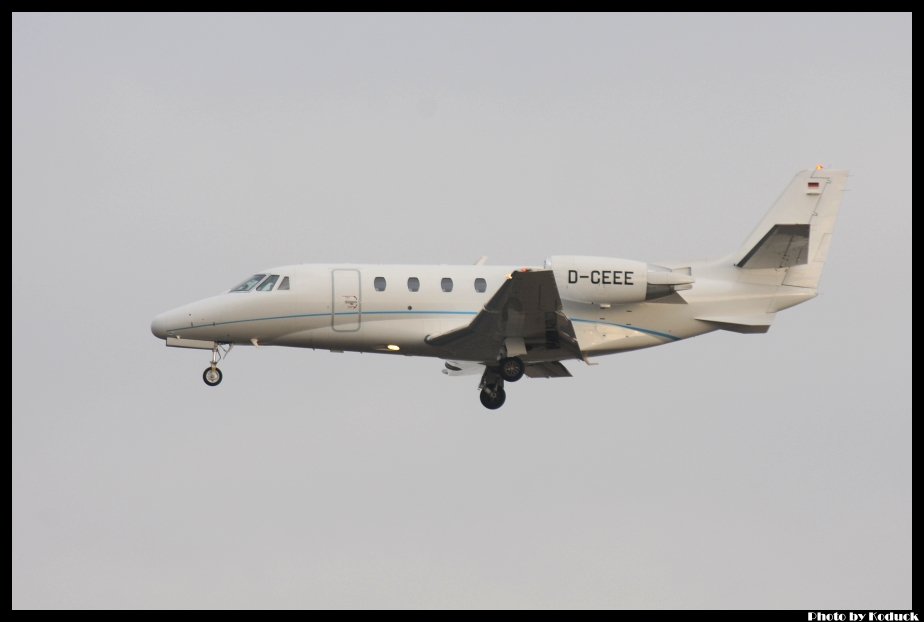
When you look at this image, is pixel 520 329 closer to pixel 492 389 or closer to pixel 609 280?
pixel 609 280

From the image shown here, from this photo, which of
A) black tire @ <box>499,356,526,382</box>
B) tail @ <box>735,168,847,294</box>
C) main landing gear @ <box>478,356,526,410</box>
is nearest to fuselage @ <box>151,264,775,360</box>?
black tire @ <box>499,356,526,382</box>

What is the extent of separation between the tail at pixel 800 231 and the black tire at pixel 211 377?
38.6 ft

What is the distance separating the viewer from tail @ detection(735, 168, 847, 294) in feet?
103

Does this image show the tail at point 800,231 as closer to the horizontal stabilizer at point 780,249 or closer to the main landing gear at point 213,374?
the horizontal stabilizer at point 780,249

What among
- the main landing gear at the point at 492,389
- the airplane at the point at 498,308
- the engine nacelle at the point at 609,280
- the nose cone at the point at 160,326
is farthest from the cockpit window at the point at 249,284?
the engine nacelle at the point at 609,280

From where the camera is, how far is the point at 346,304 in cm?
3039

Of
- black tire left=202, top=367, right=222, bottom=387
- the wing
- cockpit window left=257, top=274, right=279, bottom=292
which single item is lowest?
black tire left=202, top=367, right=222, bottom=387

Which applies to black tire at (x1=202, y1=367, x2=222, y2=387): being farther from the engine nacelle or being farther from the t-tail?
the t-tail

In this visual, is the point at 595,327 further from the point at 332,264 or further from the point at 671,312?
the point at 332,264

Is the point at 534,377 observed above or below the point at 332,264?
below

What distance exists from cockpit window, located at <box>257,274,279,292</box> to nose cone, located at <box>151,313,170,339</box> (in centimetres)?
224

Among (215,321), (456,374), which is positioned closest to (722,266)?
(456,374)

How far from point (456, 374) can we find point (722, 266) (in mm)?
6447

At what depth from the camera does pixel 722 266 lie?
3197 centimetres
